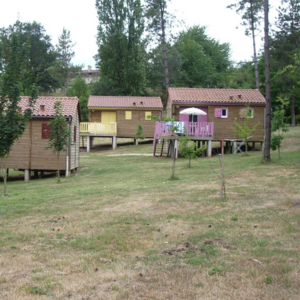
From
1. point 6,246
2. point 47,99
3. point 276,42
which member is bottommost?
point 6,246

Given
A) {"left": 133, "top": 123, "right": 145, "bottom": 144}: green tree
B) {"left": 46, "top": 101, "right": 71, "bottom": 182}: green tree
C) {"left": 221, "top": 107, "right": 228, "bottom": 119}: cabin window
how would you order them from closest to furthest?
{"left": 46, "top": 101, "right": 71, "bottom": 182}: green tree
{"left": 221, "top": 107, "right": 228, "bottom": 119}: cabin window
{"left": 133, "top": 123, "right": 145, "bottom": 144}: green tree

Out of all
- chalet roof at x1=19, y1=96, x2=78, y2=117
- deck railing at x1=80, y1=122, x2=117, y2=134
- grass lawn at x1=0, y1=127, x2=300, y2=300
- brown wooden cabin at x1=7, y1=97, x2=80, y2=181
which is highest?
chalet roof at x1=19, y1=96, x2=78, y2=117

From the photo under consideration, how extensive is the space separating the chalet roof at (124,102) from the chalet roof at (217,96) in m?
5.92

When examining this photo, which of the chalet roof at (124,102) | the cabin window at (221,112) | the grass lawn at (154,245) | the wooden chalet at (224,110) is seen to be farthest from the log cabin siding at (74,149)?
the chalet roof at (124,102)

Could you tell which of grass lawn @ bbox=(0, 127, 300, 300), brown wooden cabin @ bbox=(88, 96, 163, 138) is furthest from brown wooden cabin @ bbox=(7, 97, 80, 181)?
brown wooden cabin @ bbox=(88, 96, 163, 138)

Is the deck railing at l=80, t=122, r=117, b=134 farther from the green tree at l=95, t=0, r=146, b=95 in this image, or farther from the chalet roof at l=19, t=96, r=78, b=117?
the green tree at l=95, t=0, r=146, b=95

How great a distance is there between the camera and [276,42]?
34531mm

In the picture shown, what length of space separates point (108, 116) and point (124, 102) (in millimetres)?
1808

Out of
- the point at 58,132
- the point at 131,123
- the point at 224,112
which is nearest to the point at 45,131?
the point at 58,132

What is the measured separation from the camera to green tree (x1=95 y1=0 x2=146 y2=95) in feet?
141

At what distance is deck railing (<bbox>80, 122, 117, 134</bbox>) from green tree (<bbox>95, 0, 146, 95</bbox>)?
12.8 m

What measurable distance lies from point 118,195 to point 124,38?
34609 mm

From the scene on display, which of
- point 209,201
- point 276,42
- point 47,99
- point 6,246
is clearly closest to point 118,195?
point 209,201

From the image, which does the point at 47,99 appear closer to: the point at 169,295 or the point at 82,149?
the point at 82,149
